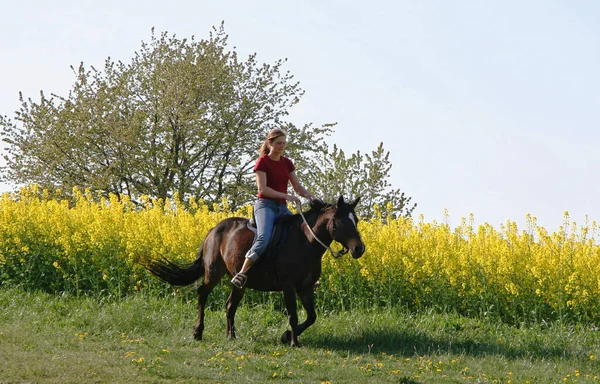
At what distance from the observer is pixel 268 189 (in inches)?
372

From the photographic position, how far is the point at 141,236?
14102 mm

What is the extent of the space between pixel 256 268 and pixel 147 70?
2084cm

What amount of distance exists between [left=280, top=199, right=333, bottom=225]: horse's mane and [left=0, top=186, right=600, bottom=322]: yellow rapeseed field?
8.59 ft

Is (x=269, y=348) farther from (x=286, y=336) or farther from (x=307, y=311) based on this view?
(x=307, y=311)

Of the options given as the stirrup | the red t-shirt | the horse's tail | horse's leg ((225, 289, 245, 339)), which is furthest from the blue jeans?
the horse's tail

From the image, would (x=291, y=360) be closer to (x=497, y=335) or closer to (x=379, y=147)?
(x=497, y=335)

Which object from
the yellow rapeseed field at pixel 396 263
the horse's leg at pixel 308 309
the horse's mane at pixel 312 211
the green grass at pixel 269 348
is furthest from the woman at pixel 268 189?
the yellow rapeseed field at pixel 396 263

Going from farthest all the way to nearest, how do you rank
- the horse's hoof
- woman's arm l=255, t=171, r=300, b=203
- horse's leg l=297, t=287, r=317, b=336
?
the horse's hoof → horse's leg l=297, t=287, r=317, b=336 → woman's arm l=255, t=171, r=300, b=203

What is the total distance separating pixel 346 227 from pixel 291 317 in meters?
1.41

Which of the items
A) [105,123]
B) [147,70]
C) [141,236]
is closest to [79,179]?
[105,123]

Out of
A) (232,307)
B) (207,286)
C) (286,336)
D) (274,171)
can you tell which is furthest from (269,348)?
(274,171)

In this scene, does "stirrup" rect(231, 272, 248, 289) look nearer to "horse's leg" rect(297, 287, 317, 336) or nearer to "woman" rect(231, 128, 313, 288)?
"woman" rect(231, 128, 313, 288)

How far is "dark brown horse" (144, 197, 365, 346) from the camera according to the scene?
30.4 ft

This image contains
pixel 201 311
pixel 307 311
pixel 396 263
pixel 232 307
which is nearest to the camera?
pixel 307 311
